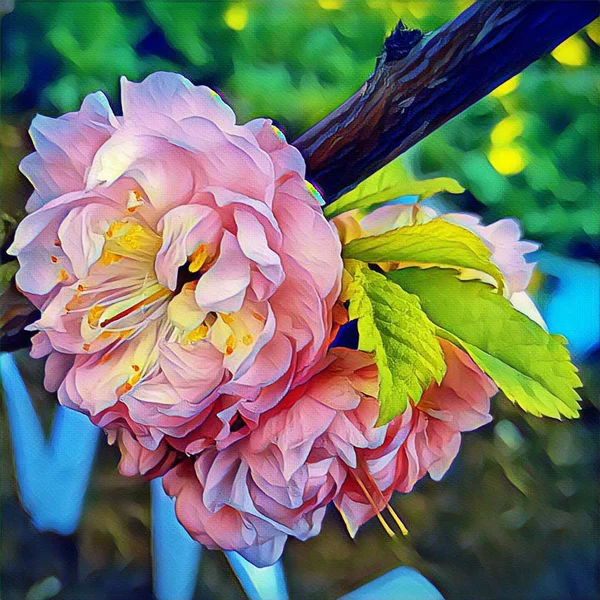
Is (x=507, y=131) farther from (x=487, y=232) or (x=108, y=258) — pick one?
(x=108, y=258)

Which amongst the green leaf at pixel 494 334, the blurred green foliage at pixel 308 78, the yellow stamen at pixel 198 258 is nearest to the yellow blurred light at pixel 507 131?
the blurred green foliage at pixel 308 78

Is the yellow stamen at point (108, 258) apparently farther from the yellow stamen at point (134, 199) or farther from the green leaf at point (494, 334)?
the green leaf at point (494, 334)

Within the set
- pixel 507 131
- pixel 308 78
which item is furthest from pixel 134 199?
pixel 507 131

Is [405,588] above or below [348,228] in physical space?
below

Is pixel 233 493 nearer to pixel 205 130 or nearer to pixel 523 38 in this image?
pixel 205 130

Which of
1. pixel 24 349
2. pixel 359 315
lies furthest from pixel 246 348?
pixel 24 349

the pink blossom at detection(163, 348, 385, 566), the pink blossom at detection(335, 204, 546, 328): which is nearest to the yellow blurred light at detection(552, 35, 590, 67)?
the pink blossom at detection(335, 204, 546, 328)
